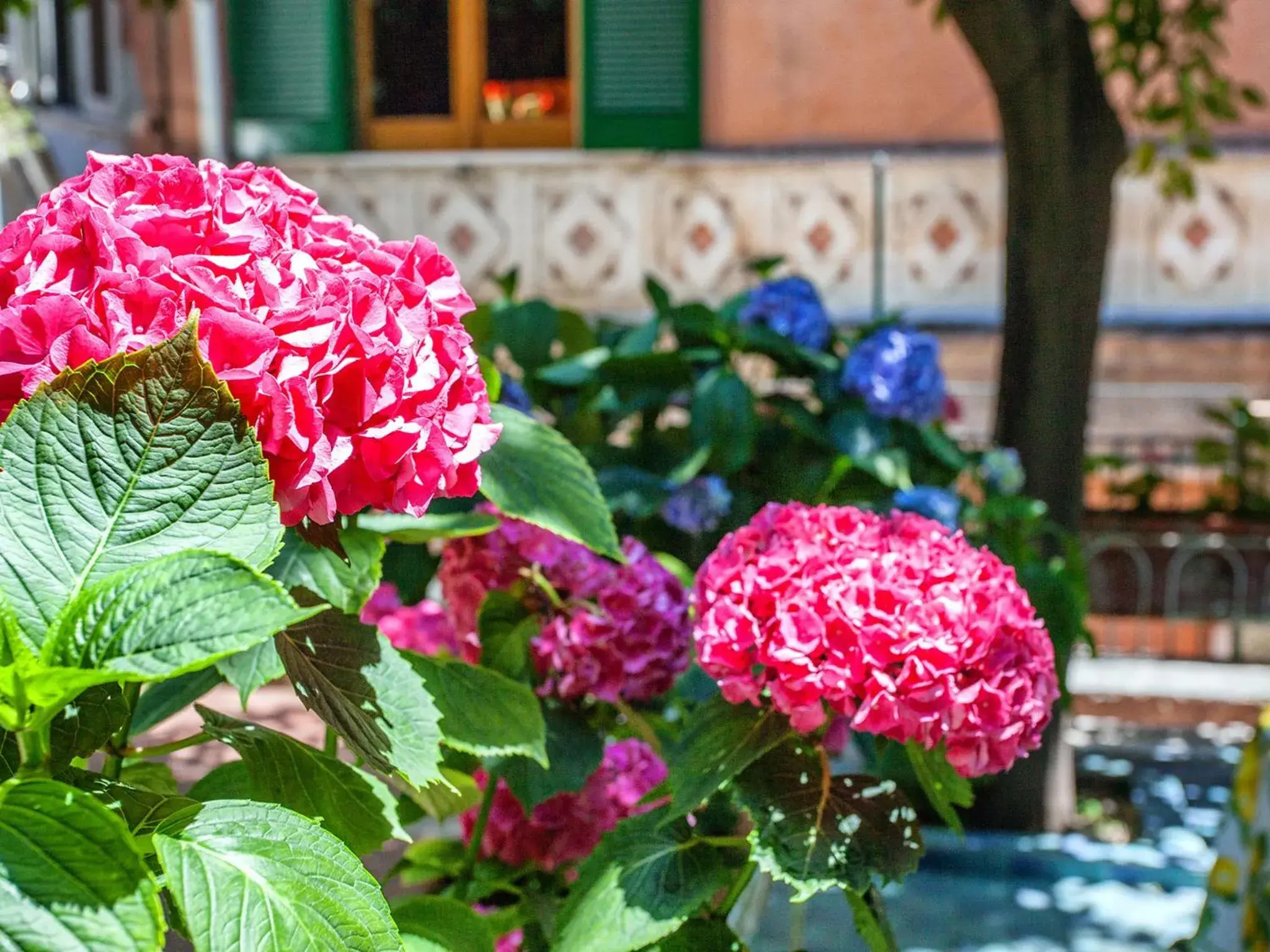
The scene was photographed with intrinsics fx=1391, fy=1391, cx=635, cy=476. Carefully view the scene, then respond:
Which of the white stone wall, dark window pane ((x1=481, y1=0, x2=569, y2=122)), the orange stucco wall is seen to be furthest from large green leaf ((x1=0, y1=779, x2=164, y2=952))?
dark window pane ((x1=481, y1=0, x2=569, y2=122))

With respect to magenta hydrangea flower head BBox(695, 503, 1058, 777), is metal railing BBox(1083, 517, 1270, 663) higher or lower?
lower

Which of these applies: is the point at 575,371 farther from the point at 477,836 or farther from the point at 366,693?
the point at 366,693

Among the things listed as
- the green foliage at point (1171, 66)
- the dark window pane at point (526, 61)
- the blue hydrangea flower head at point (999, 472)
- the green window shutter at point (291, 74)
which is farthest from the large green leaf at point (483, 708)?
the green window shutter at point (291, 74)

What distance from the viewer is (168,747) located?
969mm

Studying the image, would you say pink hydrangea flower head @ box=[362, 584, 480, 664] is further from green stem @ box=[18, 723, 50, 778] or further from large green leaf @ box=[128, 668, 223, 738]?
green stem @ box=[18, 723, 50, 778]

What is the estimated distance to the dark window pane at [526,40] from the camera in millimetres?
9617

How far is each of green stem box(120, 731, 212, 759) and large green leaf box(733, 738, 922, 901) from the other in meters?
0.41

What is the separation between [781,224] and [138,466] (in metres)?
8.63

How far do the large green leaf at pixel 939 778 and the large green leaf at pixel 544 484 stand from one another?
0.98ft

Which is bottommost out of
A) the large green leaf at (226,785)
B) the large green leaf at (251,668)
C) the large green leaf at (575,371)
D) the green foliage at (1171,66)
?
the large green leaf at (226,785)

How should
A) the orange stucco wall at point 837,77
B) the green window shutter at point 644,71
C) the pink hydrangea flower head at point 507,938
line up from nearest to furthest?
the pink hydrangea flower head at point 507,938 < the orange stucco wall at point 837,77 < the green window shutter at point 644,71

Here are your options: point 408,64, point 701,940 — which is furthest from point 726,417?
point 408,64

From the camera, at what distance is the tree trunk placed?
3.60 metres

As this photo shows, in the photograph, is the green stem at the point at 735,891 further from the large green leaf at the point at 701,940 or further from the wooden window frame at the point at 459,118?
A: the wooden window frame at the point at 459,118
